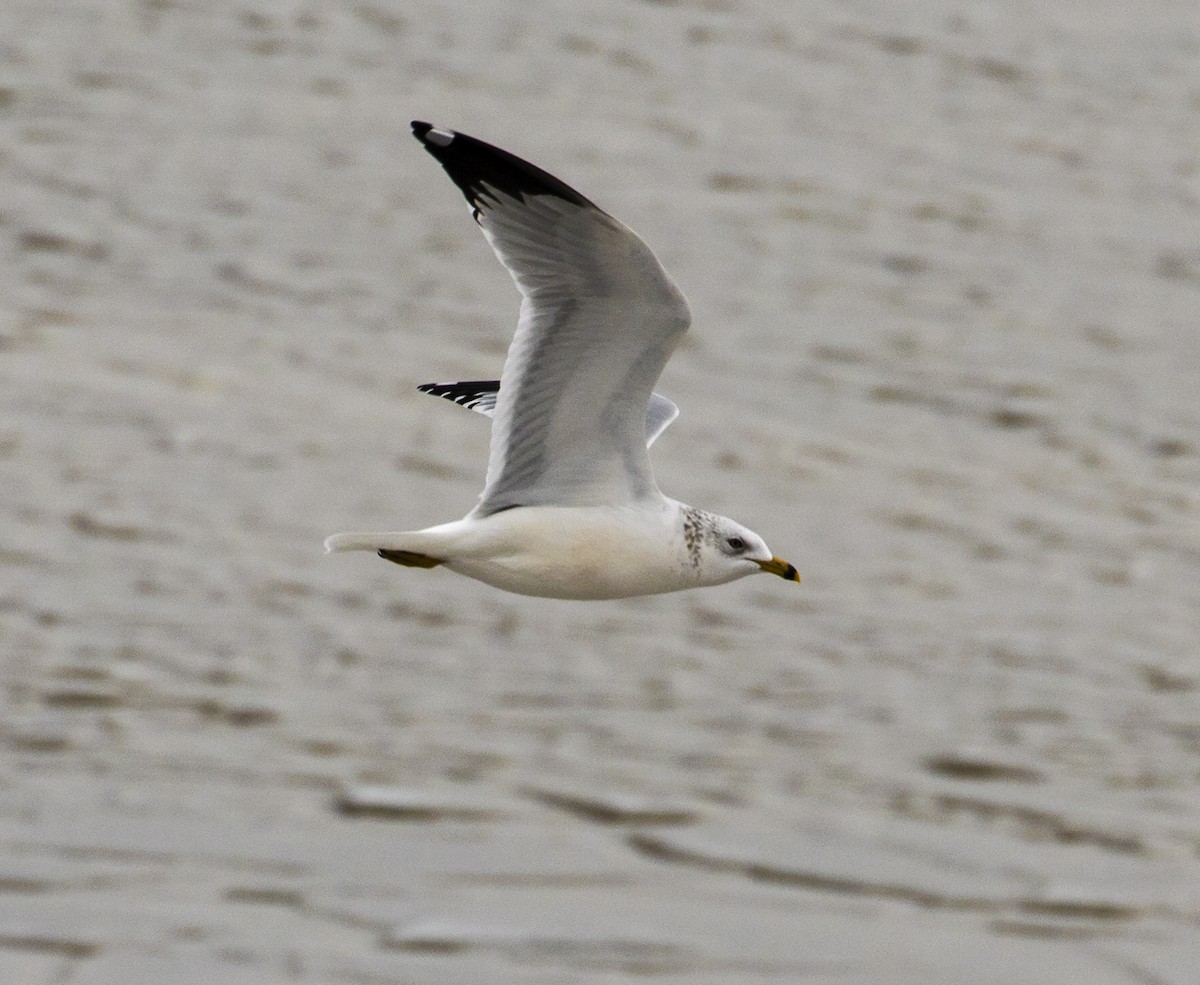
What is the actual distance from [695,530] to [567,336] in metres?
→ 0.72

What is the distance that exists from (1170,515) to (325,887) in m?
8.58

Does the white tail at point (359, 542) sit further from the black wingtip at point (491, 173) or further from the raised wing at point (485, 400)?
the raised wing at point (485, 400)

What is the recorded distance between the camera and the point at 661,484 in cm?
2047

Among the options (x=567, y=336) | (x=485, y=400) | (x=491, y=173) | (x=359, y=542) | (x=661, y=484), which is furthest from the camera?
(x=661, y=484)

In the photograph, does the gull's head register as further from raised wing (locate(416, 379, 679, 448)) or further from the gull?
raised wing (locate(416, 379, 679, 448))

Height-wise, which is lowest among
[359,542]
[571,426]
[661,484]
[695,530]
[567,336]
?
[661,484]

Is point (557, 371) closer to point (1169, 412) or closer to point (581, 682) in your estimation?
point (581, 682)

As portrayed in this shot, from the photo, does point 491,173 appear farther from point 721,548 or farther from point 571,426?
point 721,548

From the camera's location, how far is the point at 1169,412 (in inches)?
928

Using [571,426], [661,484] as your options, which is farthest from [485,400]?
[661,484]

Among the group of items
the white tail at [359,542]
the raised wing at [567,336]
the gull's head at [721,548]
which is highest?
the raised wing at [567,336]

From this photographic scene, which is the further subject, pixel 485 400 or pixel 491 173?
pixel 485 400

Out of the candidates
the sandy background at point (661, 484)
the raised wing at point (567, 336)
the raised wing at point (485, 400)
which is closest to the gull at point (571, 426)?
the raised wing at point (567, 336)

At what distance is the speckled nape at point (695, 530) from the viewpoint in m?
7.71
